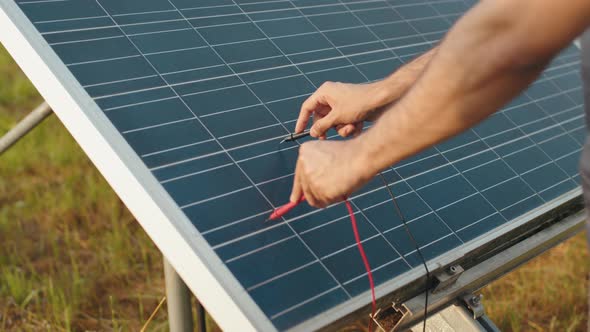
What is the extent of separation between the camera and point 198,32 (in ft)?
7.39

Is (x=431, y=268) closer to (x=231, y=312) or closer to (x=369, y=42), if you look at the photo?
(x=231, y=312)

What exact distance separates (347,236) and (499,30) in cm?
83

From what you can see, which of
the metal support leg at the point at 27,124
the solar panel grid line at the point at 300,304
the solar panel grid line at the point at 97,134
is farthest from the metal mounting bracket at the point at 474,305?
the metal support leg at the point at 27,124

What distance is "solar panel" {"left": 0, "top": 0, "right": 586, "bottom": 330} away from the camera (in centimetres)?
163

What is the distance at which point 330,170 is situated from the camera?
151 centimetres

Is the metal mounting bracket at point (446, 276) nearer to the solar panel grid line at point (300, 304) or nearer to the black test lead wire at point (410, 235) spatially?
the black test lead wire at point (410, 235)

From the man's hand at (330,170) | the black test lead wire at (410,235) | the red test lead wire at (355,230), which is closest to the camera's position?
the man's hand at (330,170)

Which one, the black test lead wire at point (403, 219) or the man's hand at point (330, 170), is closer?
the man's hand at point (330, 170)

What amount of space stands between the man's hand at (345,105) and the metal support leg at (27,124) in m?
1.02

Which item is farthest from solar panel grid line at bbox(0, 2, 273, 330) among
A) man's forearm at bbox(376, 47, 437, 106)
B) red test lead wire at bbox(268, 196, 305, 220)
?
man's forearm at bbox(376, 47, 437, 106)

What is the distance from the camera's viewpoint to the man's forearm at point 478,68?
3.74 feet

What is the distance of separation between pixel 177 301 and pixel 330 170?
744mm

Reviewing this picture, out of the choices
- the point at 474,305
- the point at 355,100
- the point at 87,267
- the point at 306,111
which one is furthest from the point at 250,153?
the point at 87,267

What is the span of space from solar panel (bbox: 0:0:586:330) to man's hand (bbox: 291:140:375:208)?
224mm
